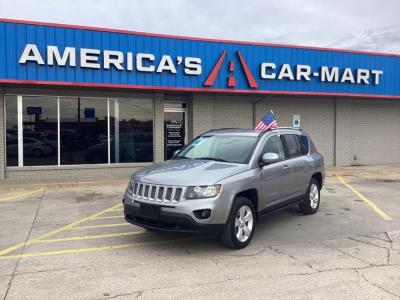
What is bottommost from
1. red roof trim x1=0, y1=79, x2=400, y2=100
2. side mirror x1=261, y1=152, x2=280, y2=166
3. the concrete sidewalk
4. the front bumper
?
the concrete sidewalk

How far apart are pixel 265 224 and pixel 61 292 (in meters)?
4.19

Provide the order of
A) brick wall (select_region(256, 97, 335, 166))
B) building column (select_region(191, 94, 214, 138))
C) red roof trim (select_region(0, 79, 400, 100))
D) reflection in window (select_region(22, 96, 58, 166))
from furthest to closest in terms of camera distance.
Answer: brick wall (select_region(256, 97, 335, 166))
building column (select_region(191, 94, 214, 138))
reflection in window (select_region(22, 96, 58, 166))
red roof trim (select_region(0, 79, 400, 100))

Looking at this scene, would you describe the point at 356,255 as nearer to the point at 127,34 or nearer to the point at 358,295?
the point at 358,295

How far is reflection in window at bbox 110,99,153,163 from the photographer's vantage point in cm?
1450

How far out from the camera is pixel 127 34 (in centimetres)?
1343

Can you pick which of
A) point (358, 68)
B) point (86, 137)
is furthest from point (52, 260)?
point (358, 68)

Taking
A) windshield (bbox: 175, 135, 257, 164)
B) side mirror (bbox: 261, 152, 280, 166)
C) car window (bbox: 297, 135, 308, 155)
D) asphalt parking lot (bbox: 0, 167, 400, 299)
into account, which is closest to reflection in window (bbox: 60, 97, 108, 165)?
asphalt parking lot (bbox: 0, 167, 400, 299)

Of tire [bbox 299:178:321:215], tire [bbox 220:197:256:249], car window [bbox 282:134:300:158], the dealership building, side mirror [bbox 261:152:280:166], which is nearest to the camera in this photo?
tire [bbox 220:197:256:249]

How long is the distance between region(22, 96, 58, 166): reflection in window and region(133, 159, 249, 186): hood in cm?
813

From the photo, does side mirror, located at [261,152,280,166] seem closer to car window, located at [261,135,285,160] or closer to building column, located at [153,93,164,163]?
car window, located at [261,135,285,160]

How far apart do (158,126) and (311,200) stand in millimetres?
7599

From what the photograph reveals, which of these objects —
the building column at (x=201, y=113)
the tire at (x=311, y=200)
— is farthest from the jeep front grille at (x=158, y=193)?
the building column at (x=201, y=113)

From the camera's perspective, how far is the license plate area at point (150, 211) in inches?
227

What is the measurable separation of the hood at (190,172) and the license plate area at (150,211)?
340 millimetres
